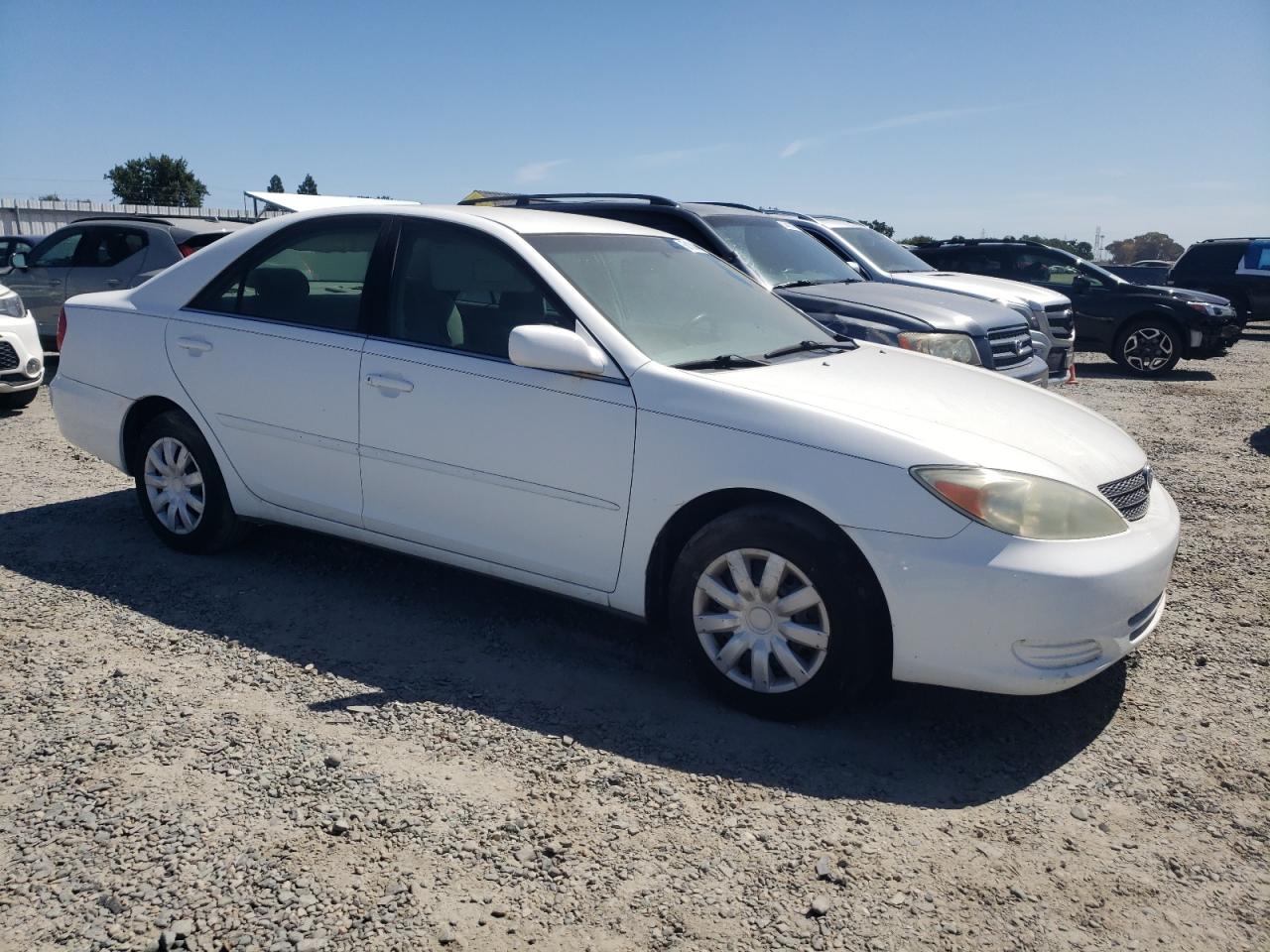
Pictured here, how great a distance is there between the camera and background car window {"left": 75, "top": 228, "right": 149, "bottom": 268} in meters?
11.4

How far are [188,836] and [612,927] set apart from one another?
1.20 meters

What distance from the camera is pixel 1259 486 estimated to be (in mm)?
7320


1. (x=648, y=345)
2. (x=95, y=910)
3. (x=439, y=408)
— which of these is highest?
(x=648, y=345)

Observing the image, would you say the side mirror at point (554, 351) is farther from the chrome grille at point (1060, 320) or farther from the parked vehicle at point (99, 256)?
the chrome grille at point (1060, 320)

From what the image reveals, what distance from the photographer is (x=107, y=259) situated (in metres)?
11.6

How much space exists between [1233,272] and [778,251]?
565 inches

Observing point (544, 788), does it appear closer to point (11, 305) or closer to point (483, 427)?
point (483, 427)

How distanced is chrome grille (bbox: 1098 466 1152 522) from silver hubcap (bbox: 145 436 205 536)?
154 inches


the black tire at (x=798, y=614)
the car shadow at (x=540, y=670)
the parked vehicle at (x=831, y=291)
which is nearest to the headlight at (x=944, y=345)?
the parked vehicle at (x=831, y=291)

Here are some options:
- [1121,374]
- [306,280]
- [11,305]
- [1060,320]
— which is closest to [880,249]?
[1060,320]

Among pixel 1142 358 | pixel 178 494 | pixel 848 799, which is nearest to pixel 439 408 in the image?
pixel 178 494

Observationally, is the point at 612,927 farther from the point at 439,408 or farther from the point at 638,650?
the point at 439,408

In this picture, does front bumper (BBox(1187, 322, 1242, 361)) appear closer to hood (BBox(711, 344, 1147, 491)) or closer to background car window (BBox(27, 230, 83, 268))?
hood (BBox(711, 344, 1147, 491))

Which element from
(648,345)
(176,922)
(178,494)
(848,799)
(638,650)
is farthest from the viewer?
(178,494)
